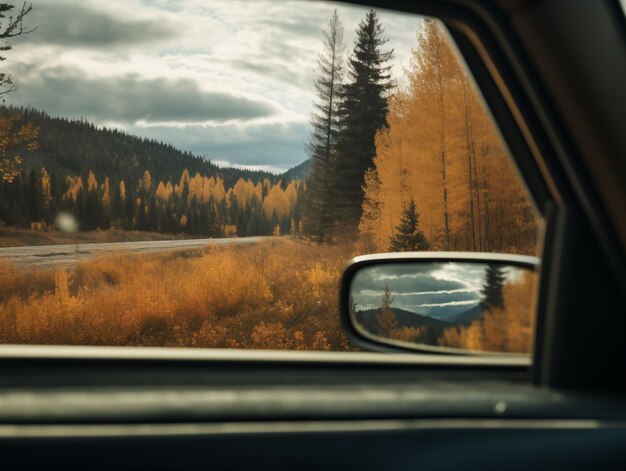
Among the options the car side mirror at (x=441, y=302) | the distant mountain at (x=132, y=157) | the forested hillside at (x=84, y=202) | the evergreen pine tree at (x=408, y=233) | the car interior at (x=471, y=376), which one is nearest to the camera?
the car interior at (x=471, y=376)

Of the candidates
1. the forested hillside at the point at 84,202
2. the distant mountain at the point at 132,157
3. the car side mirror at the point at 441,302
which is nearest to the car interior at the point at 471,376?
the car side mirror at the point at 441,302

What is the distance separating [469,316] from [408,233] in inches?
581

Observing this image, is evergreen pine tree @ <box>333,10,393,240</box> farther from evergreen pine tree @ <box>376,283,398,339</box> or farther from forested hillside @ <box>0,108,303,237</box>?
evergreen pine tree @ <box>376,283,398,339</box>

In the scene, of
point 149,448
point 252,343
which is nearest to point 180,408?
point 149,448

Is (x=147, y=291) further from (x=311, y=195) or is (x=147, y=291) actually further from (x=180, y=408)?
(x=180, y=408)

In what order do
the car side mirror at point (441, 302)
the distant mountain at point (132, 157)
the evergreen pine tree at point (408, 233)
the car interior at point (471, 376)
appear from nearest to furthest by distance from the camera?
the car interior at point (471, 376) → the car side mirror at point (441, 302) → the distant mountain at point (132, 157) → the evergreen pine tree at point (408, 233)

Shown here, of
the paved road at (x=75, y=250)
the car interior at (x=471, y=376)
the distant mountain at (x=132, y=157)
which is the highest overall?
the distant mountain at (x=132, y=157)

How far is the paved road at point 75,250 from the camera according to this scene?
43.1 ft

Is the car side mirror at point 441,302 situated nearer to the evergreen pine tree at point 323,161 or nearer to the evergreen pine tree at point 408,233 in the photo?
the evergreen pine tree at point 323,161

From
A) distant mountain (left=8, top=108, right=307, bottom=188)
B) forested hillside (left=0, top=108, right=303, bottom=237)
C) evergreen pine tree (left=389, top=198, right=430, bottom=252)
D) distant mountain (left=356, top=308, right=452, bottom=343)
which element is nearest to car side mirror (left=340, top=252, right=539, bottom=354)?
distant mountain (left=356, top=308, right=452, bottom=343)

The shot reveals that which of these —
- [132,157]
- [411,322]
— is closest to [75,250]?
[132,157]

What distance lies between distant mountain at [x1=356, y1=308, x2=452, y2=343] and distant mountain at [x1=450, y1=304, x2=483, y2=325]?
29 mm

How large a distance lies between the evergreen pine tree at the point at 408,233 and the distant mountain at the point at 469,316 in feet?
43.3

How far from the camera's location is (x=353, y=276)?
1.86m
